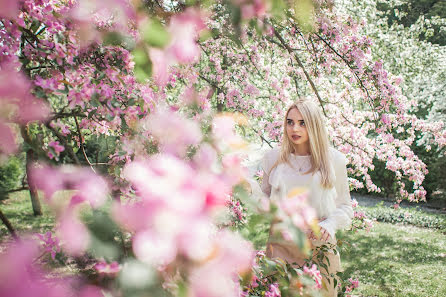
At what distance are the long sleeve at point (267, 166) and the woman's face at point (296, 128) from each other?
0.25 meters

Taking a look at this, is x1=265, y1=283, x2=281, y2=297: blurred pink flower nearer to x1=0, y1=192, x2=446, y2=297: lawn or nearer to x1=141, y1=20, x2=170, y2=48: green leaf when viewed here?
x1=141, y1=20, x2=170, y2=48: green leaf

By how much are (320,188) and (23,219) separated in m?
7.15

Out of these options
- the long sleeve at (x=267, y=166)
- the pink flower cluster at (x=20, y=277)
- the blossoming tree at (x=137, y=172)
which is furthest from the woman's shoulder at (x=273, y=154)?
the pink flower cluster at (x=20, y=277)

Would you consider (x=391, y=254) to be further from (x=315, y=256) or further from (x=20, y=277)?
(x=20, y=277)

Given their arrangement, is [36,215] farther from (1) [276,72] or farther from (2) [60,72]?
(2) [60,72]

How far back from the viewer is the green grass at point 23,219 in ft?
21.5

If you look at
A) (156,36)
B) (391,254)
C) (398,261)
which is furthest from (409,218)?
(156,36)

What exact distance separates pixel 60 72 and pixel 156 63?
2.80ft

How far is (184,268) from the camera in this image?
2.11 ft

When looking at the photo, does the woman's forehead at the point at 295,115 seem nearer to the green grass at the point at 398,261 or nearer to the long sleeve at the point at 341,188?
the long sleeve at the point at 341,188

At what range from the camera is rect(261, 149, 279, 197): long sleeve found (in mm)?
2586

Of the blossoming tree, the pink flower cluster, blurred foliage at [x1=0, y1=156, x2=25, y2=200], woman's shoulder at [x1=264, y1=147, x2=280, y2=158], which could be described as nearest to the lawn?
blurred foliage at [x1=0, y1=156, x2=25, y2=200]

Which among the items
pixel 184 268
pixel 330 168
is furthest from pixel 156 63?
pixel 330 168

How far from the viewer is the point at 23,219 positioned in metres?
7.52
